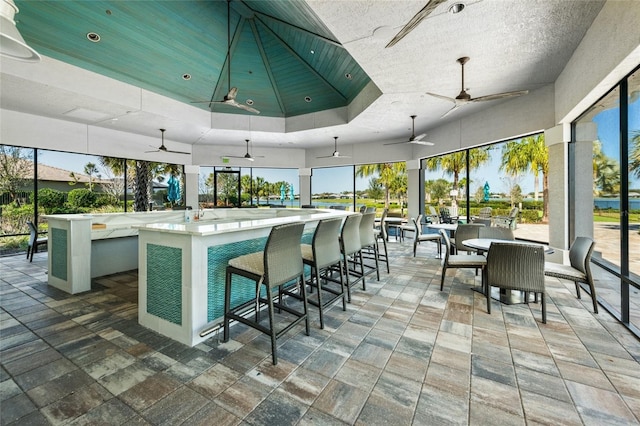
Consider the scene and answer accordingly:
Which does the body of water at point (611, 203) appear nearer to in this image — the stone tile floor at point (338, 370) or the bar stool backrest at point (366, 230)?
the stone tile floor at point (338, 370)

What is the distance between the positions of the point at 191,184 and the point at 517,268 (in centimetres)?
955

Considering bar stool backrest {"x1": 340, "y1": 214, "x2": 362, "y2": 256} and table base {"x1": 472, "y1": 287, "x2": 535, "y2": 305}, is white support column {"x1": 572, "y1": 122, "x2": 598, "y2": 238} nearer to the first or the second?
table base {"x1": 472, "y1": 287, "x2": 535, "y2": 305}

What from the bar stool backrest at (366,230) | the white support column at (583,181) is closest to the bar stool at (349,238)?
the bar stool backrest at (366,230)

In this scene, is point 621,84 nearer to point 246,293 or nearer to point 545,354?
point 545,354

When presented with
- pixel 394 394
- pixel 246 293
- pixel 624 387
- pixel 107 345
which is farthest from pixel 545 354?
pixel 107 345

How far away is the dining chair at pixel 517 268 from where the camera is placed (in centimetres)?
277

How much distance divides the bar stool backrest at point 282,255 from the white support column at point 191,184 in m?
8.35

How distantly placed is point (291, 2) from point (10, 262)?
7.15m

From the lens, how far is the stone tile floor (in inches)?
61.2

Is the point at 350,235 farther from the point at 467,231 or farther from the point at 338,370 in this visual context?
the point at 467,231

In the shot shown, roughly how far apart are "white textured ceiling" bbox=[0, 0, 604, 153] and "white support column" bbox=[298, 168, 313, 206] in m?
2.57

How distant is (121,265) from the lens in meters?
4.56

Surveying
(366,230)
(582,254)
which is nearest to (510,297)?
(582,254)

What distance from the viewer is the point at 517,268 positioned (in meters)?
2.87
